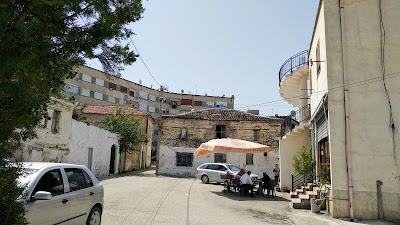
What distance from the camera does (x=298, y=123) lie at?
19.4 metres

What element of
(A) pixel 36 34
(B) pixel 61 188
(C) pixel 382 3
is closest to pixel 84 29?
(A) pixel 36 34

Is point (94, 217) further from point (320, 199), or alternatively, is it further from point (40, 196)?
point (320, 199)

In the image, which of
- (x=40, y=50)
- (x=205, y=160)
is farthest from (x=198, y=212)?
(x=205, y=160)

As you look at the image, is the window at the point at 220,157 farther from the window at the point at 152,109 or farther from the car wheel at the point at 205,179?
the window at the point at 152,109

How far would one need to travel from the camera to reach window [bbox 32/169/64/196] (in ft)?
19.1

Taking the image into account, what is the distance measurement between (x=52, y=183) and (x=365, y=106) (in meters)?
10.2

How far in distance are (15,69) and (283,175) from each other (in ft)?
60.9

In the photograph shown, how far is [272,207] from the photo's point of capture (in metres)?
13.4

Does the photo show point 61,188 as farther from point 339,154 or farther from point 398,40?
point 398,40

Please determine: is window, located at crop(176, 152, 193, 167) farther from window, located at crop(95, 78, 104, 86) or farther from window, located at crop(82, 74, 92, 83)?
window, located at crop(95, 78, 104, 86)

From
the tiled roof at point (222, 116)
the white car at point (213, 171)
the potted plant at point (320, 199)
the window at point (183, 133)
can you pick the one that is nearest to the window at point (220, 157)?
the window at point (183, 133)

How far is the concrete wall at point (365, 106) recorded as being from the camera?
10.8m

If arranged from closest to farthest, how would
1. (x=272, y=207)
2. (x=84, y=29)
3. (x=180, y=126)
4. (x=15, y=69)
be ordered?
(x=15, y=69)
(x=84, y=29)
(x=272, y=207)
(x=180, y=126)

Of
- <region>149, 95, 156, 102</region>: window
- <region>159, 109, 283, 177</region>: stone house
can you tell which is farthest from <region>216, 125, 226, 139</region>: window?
<region>149, 95, 156, 102</region>: window
